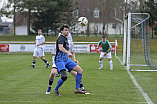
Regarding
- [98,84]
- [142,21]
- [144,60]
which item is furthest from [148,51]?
[98,84]

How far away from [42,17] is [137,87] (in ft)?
144

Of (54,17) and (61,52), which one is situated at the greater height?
(54,17)

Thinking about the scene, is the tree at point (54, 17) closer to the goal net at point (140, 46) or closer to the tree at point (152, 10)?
the tree at point (152, 10)

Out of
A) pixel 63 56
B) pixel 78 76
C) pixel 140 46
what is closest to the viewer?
pixel 63 56

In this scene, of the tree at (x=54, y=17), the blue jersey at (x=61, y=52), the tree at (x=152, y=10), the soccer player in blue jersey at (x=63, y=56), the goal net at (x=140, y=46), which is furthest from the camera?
the tree at (x=54, y=17)

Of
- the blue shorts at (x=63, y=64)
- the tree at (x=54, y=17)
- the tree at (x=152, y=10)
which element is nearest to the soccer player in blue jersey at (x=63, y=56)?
the blue shorts at (x=63, y=64)

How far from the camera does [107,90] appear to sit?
9648 millimetres

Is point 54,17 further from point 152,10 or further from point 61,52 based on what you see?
point 61,52

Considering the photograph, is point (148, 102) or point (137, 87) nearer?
point (148, 102)

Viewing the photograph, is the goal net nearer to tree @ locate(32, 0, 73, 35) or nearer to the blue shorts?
the blue shorts

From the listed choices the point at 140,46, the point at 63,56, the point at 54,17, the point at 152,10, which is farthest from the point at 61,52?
the point at 54,17

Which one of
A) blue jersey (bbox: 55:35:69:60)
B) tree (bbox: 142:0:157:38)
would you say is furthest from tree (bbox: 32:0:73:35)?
blue jersey (bbox: 55:35:69:60)

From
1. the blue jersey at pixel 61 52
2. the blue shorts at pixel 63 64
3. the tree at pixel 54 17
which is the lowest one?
the blue shorts at pixel 63 64

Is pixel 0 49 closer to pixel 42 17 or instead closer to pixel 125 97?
pixel 42 17
